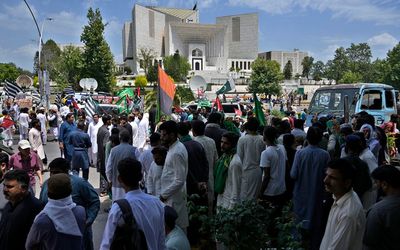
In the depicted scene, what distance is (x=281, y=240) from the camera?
362cm

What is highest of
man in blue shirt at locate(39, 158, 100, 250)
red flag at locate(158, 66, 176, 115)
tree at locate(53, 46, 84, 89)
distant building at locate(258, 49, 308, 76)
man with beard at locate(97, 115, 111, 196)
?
distant building at locate(258, 49, 308, 76)

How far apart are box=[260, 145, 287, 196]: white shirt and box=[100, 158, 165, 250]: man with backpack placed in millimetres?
2391

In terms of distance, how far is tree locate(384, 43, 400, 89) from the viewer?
55750mm

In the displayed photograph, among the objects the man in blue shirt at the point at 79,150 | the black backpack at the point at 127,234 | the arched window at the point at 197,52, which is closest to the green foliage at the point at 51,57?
the man in blue shirt at the point at 79,150

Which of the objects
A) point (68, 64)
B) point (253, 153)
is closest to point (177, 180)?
point (253, 153)

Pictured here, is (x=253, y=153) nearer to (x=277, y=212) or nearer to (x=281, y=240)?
(x=277, y=212)

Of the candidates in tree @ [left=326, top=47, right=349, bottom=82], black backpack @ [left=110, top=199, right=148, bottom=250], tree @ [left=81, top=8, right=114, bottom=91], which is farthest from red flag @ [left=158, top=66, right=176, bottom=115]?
tree @ [left=326, top=47, right=349, bottom=82]

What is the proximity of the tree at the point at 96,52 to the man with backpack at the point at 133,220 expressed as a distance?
160 ft

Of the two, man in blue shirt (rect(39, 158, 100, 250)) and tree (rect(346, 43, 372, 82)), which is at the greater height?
tree (rect(346, 43, 372, 82))

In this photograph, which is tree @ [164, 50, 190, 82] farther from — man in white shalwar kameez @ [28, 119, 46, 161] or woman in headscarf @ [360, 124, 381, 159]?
woman in headscarf @ [360, 124, 381, 159]

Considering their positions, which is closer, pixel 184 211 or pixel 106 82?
pixel 184 211

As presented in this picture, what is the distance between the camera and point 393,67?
185 ft

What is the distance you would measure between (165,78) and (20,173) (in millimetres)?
4230

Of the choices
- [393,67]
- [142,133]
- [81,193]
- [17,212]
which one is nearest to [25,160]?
[81,193]
